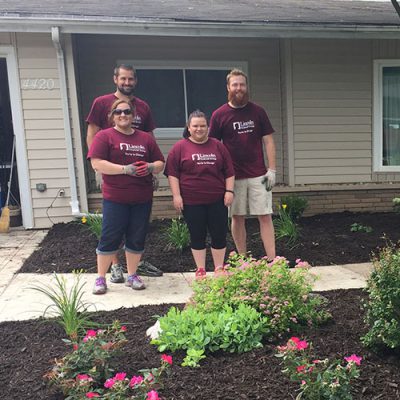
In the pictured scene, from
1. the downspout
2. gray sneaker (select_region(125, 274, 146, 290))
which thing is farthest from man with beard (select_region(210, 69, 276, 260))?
the downspout

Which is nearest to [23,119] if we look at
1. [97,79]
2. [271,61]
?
[97,79]

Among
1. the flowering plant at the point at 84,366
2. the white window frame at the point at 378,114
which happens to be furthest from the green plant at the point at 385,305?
the white window frame at the point at 378,114

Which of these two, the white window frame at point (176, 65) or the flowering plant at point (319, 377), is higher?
the white window frame at point (176, 65)

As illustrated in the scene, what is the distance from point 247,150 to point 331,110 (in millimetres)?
3681

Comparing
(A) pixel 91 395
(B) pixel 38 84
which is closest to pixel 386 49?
(B) pixel 38 84

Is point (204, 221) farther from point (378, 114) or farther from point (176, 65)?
point (378, 114)

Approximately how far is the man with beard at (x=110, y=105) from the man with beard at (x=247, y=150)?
2.14ft

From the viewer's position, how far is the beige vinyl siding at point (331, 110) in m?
7.24

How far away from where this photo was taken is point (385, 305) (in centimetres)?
250

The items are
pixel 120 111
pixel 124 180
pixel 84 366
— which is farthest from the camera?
pixel 124 180

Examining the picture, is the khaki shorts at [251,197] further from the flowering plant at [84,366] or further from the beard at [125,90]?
the flowering plant at [84,366]

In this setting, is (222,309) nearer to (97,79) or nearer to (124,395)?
(124,395)

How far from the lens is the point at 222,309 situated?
111 inches

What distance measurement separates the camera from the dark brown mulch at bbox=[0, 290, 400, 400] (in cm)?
221
